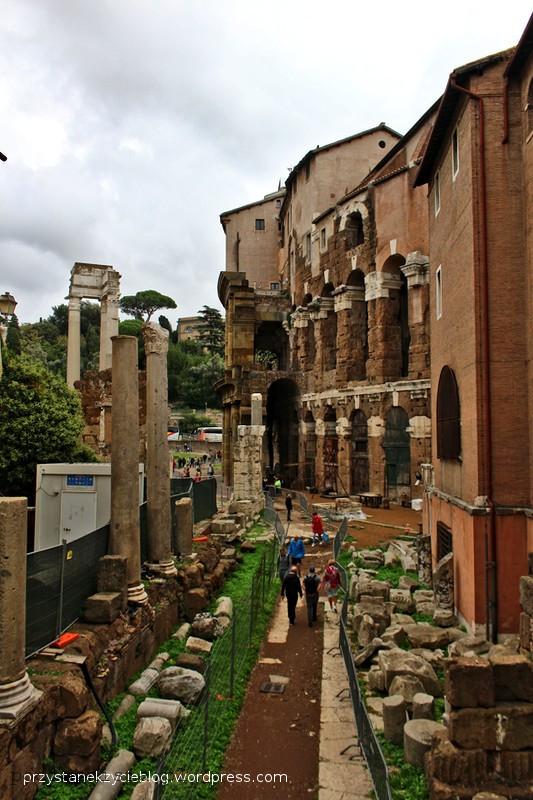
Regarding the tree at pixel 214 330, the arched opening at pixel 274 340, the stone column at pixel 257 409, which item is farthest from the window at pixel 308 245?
the tree at pixel 214 330

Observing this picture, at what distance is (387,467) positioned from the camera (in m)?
29.5

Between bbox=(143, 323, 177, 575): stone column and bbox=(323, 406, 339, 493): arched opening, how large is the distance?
71.6 ft

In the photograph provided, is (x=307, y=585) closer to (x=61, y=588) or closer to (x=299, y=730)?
(x=299, y=730)

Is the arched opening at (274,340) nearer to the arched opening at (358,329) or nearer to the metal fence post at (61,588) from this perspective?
the arched opening at (358,329)

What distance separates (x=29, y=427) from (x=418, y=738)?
13270mm

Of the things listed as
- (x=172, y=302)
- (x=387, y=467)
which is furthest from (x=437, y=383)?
(x=172, y=302)

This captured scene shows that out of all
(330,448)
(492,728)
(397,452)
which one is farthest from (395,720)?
(330,448)

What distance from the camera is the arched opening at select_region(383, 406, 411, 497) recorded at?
95.0 feet

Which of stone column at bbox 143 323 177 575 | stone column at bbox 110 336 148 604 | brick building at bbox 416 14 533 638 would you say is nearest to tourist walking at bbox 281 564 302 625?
stone column at bbox 143 323 177 575

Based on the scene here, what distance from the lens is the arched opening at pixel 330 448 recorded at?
1340 inches

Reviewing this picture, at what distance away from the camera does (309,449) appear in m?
36.8

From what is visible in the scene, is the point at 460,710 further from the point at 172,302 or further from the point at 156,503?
the point at 172,302

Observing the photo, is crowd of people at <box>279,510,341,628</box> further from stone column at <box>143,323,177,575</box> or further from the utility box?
the utility box

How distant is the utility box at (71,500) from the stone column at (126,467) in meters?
2.63
